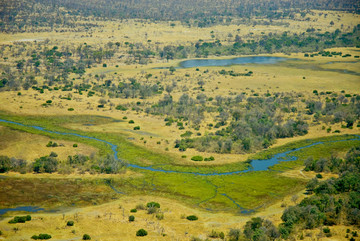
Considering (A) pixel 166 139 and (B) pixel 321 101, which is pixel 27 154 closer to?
(A) pixel 166 139

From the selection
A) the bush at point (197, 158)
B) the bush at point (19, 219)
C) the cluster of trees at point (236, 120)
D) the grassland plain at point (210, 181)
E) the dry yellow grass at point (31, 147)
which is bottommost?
the grassland plain at point (210, 181)

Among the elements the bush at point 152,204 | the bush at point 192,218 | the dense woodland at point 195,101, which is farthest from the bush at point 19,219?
the dense woodland at point 195,101

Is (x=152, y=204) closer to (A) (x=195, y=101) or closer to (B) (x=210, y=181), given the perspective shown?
(B) (x=210, y=181)

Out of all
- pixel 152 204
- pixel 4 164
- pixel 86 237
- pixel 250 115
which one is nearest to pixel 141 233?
pixel 86 237

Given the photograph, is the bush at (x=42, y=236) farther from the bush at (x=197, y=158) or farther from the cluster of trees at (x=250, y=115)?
the cluster of trees at (x=250, y=115)

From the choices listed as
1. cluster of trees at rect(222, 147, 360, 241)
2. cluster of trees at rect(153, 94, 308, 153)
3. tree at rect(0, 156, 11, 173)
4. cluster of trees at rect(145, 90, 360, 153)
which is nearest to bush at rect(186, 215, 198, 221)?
cluster of trees at rect(222, 147, 360, 241)
